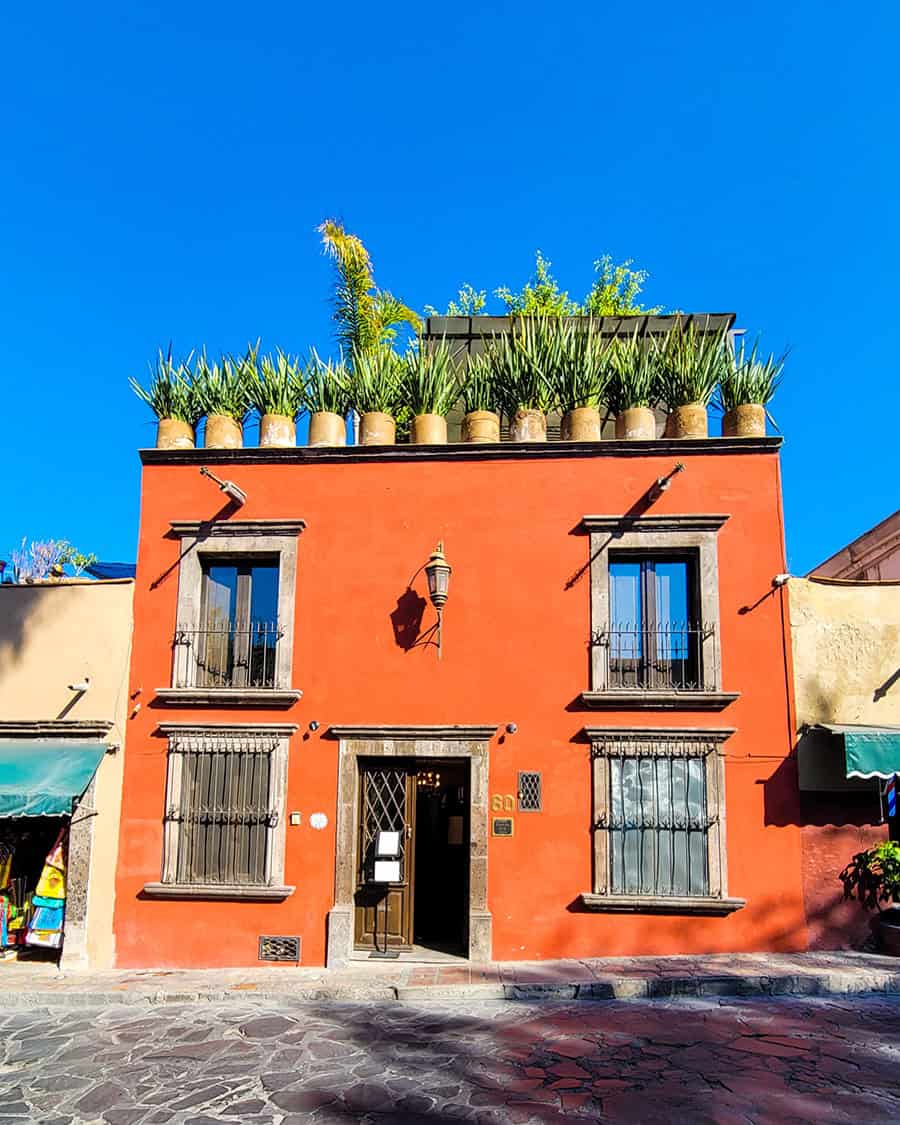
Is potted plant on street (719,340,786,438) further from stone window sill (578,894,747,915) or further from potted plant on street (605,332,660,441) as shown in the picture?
stone window sill (578,894,747,915)

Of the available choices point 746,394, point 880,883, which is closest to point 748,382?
point 746,394

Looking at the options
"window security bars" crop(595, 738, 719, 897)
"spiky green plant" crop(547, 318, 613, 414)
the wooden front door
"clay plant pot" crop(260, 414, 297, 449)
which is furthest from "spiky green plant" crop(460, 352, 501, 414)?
the wooden front door

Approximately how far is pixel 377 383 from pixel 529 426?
212cm

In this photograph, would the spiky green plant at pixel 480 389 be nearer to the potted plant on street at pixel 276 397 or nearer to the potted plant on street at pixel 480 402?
the potted plant on street at pixel 480 402

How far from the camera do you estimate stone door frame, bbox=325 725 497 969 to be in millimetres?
10852

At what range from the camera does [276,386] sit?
41.3ft

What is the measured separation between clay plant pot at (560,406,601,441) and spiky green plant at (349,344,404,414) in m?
2.36

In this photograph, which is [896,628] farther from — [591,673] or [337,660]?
[337,660]

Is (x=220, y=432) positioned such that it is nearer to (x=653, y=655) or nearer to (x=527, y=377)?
(x=527, y=377)

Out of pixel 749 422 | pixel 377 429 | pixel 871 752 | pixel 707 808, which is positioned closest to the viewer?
pixel 871 752

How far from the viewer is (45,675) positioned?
11.9m

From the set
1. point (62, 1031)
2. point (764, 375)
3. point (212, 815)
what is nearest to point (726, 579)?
point (764, 375)

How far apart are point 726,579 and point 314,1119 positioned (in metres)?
7.57

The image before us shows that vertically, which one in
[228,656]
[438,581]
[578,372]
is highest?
[578,372]
